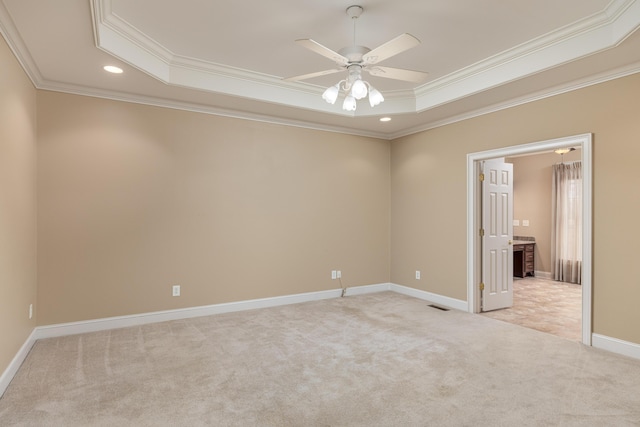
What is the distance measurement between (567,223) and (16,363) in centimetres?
864

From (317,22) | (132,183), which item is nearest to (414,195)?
(317,22)

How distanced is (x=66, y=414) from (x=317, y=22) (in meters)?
3.46

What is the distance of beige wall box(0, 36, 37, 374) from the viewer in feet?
8.99

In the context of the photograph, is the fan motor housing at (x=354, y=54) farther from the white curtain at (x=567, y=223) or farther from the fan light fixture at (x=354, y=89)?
the white curtain at (x=567, y=223)

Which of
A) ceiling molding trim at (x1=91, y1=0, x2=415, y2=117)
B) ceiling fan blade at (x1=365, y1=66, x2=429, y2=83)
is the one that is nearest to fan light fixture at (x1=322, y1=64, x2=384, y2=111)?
ceiling fan blade at (x1=365, y1=66, x2=429, y2=83)

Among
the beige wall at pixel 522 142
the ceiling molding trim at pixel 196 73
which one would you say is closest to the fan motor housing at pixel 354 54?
the ceiling molding trim at pixel 196 73

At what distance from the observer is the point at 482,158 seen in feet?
15.5

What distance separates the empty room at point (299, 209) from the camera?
2.70 metres

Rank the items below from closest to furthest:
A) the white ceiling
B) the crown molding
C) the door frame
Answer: the white ceiling < the crown molding < the door frame

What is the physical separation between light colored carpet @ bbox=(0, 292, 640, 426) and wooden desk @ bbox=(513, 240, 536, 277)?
3.78m

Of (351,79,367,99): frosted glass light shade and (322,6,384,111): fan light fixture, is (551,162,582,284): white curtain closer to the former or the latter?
(322,6,384,111): fan light fixture

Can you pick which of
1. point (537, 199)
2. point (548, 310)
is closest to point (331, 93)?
point (548, 310)

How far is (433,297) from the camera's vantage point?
5.38 metres

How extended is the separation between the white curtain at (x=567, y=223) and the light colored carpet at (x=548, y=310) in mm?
377
